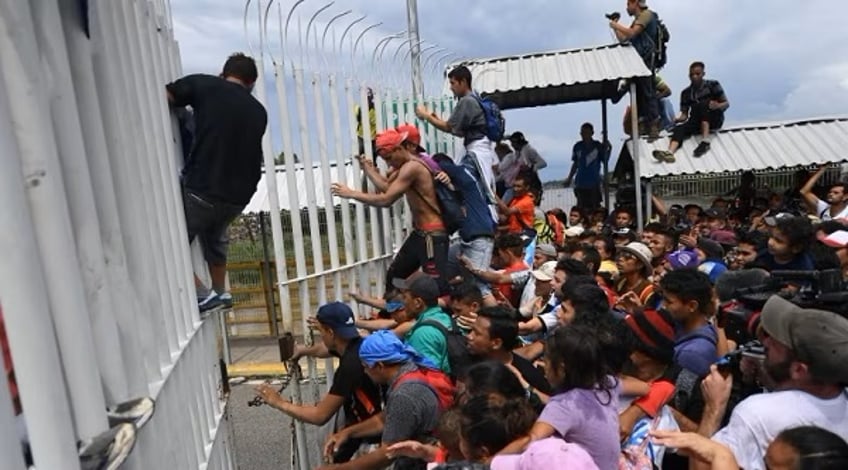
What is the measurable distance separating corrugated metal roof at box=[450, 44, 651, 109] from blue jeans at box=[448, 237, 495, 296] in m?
2.66

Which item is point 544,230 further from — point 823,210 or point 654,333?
point 654,333

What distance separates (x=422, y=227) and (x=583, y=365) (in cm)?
207

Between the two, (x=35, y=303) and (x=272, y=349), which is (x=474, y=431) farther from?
(x=272, y=349)

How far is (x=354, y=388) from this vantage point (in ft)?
9.93

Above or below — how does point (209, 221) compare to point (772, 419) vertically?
above

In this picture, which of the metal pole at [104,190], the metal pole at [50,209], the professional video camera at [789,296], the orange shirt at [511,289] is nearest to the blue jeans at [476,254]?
the orange shirt at [511,289]

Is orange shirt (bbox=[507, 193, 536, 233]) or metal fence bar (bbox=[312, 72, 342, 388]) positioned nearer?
metal fence bar (bbox=[312, 72, 342, 388])

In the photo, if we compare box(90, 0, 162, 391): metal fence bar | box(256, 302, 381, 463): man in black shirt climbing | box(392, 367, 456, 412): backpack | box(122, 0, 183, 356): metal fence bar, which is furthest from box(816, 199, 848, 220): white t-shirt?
box(90, 0, 162, 391): metal fence bar

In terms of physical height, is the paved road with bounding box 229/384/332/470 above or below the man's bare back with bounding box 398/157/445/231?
below

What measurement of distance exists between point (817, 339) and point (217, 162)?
7.17 feet

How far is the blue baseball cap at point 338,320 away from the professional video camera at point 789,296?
1814 mm

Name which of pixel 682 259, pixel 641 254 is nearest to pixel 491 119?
pixel 641 254

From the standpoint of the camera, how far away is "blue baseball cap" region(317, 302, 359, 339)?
10.0ft

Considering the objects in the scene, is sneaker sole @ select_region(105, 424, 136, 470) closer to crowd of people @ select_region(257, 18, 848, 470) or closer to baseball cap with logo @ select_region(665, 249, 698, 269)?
crowd of people @ select_region(257, 18, 848, 470)
